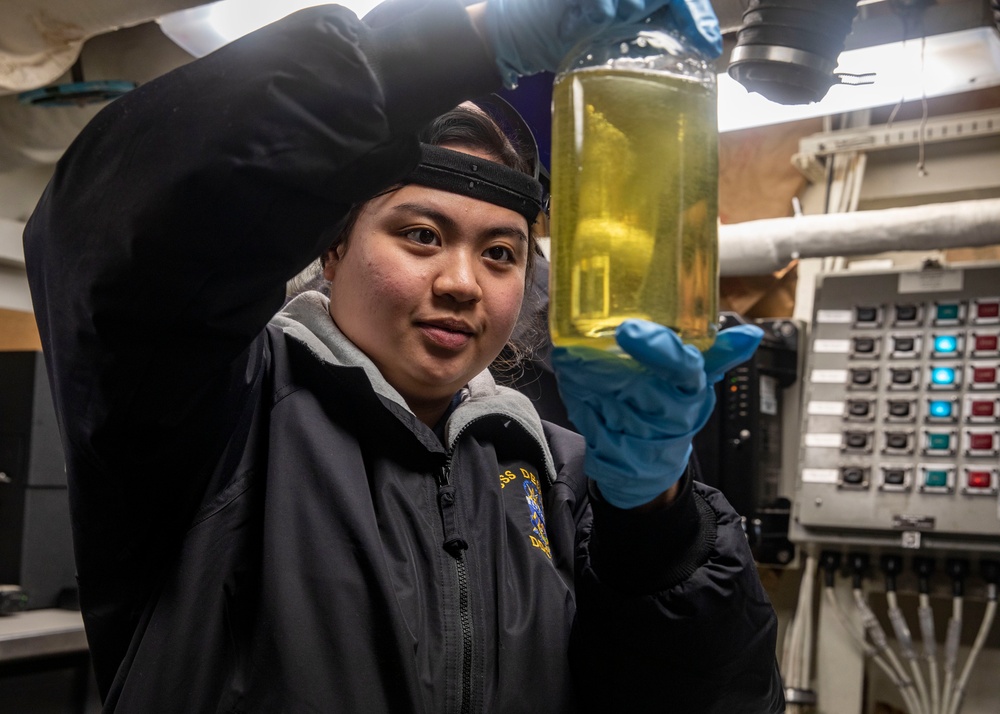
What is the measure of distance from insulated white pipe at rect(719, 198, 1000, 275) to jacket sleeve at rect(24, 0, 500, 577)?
2268 millimetres

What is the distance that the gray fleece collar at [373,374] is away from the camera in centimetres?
116

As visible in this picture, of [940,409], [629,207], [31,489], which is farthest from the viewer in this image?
[940,409]

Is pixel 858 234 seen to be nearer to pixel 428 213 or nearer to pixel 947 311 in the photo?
pixel 947 311

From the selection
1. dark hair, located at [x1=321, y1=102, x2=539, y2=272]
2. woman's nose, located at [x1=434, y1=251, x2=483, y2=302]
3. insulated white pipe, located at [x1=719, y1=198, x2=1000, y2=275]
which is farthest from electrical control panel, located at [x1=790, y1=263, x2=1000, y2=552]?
woman's nose, located at [x1=434, y1=251, x2=483, y2=302]

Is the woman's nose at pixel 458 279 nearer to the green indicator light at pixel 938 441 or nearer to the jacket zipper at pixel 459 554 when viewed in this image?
the jacket zipper at pixel 459 554

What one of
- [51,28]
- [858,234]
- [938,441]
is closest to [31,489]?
[51,28]

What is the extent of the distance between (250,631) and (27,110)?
2677 mm

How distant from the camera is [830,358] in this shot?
300 cm

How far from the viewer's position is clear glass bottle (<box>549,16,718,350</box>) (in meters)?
0.77

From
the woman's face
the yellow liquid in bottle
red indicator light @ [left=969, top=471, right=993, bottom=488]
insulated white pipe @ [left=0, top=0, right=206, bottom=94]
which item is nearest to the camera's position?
the yellow liquid in bottle

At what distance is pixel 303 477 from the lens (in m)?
1.07

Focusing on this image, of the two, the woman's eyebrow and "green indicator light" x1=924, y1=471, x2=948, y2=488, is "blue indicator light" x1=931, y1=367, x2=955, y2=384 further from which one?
the woman's eyebrow

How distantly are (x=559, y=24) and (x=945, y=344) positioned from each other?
7.90ft

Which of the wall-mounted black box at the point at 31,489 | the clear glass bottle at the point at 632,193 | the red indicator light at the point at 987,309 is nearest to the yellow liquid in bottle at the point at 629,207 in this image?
the clear glass bottle at the point at 632,193
